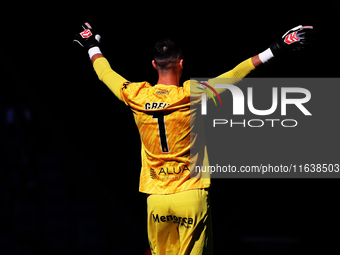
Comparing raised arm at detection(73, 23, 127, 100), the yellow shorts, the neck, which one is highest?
raised arm at detection(73, 23, 127, 100)

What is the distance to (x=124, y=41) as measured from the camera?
5.50 meters

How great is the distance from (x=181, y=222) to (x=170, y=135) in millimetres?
575

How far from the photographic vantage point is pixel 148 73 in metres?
5.52

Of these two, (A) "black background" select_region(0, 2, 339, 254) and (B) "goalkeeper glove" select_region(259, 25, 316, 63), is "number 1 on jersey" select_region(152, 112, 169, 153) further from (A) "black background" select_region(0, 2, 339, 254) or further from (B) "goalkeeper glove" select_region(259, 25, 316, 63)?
(A) "black background" select_region(0, 2, 339, 254)

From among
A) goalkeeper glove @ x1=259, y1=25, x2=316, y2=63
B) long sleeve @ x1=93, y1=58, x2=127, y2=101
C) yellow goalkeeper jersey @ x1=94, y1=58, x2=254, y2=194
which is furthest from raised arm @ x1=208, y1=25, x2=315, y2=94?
long sleeve @ x1=93, y1=58, x2=127, y2=101

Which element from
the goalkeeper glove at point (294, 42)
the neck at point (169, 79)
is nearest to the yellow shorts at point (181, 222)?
the neck at point (169, 79)

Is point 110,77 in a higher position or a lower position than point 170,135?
higher

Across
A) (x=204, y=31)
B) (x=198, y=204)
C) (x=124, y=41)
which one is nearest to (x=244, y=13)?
(x=204, y=31)

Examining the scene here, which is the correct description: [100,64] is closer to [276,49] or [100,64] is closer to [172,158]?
[172,158]

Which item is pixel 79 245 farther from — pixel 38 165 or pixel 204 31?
pixel 204 31

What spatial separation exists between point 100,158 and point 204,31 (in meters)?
2.10

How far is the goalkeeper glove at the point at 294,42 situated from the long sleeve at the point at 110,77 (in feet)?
3.20

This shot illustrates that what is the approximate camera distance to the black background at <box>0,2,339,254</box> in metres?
5.29

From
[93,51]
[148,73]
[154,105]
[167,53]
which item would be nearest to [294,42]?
[167,53]
